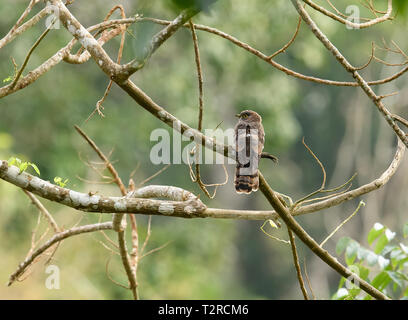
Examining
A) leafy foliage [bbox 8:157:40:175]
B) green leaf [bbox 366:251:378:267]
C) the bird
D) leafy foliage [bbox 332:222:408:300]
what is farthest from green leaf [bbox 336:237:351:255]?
leafy foliage [bbox 8:157:40:175]

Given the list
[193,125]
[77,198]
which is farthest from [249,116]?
[193,125]

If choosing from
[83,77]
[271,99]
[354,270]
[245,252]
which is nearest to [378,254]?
[354,270]

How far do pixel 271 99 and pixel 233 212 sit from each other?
857cm

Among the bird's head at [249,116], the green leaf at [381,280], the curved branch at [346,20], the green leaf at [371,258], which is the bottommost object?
the green leaf at [381,280]

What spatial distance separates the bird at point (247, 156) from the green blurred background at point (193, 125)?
3.22m

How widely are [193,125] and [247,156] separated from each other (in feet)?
22.2

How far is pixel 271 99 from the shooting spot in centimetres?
1063

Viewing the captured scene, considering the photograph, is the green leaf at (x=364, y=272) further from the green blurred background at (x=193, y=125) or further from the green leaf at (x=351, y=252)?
the green blurred background at (x=193, y=125)

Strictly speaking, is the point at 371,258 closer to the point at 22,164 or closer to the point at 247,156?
the point at 247,156

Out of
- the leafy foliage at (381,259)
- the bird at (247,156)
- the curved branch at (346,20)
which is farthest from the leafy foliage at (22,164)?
the leafy foliage at (381,259)

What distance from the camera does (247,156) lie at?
8.91ft

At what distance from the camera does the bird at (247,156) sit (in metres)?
2.52

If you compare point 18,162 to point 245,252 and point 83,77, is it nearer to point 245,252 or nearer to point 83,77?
point 83,77

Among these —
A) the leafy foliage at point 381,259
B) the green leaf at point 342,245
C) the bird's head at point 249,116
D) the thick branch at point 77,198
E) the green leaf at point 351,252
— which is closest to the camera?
the thick branch at point 77,198
